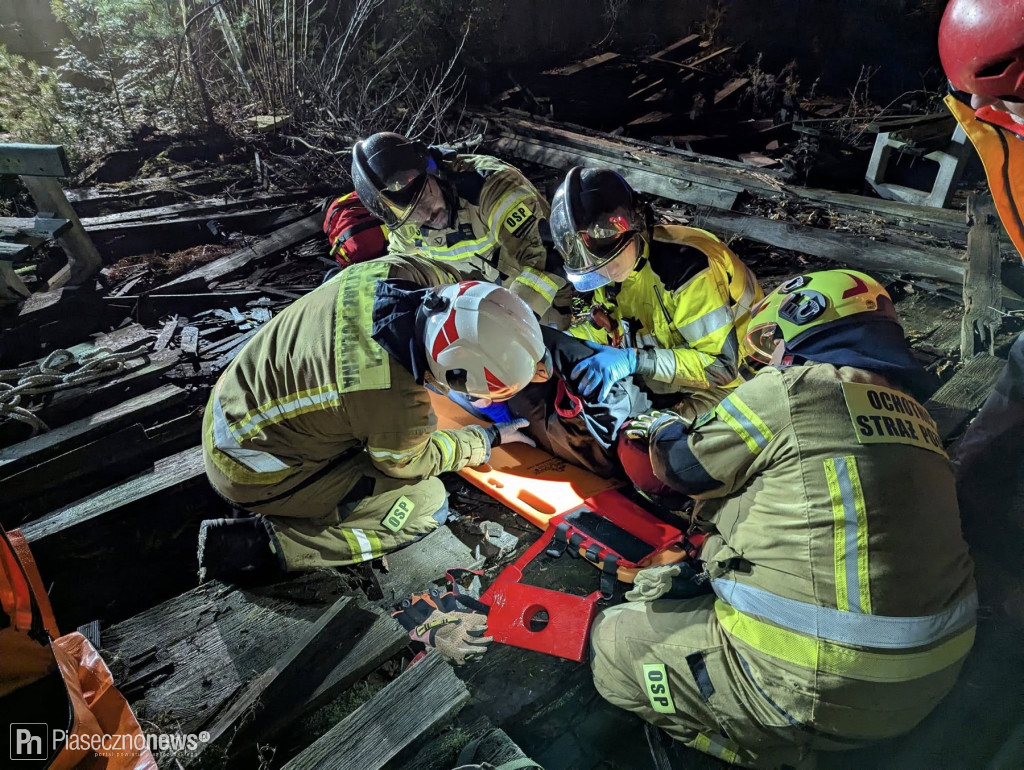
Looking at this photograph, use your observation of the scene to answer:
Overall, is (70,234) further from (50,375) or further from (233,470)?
(233,470)

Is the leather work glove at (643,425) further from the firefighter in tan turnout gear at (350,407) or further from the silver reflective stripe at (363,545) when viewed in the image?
the silver reflective stripe at (363,545)

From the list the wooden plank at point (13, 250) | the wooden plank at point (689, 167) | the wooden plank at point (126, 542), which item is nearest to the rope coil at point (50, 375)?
the wooden plank at point (126, 542)

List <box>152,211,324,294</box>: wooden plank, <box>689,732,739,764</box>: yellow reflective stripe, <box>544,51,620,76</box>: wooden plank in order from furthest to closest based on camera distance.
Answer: <box>544,51,620,76</box>: wooden plank < <box>152,211,324,294</box>: wooden plank < <box>689,732,739,764</box>: yellow reflective stripe

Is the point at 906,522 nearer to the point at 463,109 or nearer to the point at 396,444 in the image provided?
the point at 396,444

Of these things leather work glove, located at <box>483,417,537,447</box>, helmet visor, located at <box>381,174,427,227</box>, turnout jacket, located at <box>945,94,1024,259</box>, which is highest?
turnout jacket, located at <box>945,94,1024,259</box>

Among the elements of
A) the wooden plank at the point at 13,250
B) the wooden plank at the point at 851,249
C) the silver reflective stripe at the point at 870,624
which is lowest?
the wooden plank at the point at 13,250

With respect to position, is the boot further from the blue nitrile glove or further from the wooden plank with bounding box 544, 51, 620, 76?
the wooden plank with bounding box 544, 51, 620, 76

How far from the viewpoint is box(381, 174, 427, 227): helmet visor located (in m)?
3.75

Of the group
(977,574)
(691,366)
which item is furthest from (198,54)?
(977,574)

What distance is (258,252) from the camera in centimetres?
586

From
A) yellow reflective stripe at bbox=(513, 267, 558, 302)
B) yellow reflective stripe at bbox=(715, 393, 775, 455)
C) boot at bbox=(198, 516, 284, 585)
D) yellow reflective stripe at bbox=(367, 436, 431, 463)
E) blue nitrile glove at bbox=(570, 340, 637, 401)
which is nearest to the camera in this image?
yellow reflective stripe at bbox=(715, 393, 775, 455)

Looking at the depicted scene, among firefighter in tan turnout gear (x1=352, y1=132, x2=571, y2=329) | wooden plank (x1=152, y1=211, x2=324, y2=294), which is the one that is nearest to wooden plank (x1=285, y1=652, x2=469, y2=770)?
firefighter in tan turnout gear (x1=352, y1=132, x2=571, y2=329)

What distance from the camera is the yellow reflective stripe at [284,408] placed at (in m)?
2.42

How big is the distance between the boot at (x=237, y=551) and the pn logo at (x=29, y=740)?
3.64ft
